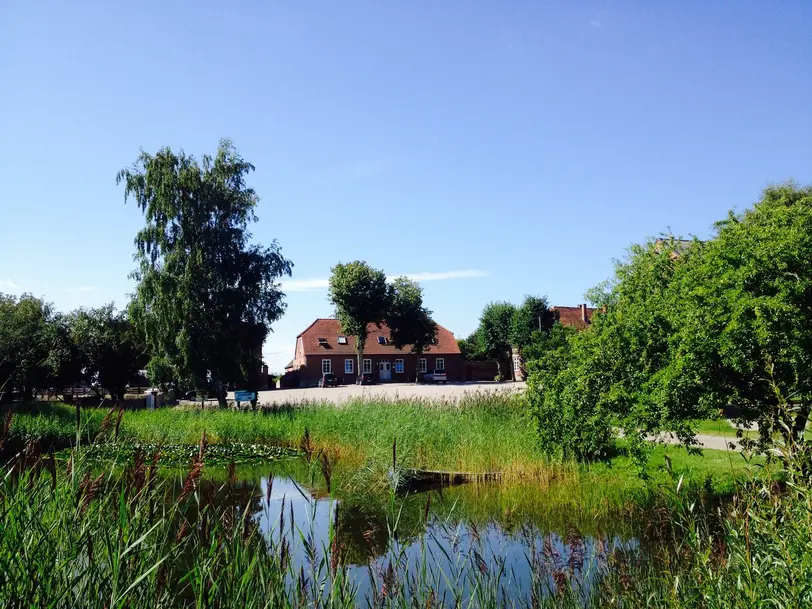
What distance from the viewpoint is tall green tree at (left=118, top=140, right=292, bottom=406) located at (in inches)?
990

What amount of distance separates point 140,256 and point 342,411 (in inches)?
542

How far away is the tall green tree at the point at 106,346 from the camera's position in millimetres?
31922

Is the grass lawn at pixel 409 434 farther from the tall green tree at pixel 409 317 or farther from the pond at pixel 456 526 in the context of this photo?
the tall green tree at pixel 409 317

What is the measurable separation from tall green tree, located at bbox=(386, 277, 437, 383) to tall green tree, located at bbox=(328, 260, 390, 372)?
A: 85 centimetres

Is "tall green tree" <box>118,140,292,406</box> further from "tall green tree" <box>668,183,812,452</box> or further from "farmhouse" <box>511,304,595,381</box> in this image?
"farmhouse" <box>511,304,595,381</box>

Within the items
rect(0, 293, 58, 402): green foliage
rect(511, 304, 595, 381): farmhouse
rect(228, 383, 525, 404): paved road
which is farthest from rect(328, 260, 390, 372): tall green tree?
rect(0, 293, 58, 402): green foliage

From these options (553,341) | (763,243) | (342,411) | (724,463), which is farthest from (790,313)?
(342,411)

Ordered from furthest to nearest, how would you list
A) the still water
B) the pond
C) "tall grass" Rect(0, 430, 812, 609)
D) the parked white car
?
the parked white car → the pond → the still water → "tall grass" Rect(0, 430, 812, 609)

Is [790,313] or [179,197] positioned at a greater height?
[179,197]

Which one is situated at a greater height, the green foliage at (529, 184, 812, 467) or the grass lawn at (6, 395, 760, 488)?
the green foliage at (529, 184, 812, 467)

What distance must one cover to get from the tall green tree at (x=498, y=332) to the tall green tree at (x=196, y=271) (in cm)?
3309

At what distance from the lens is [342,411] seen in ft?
56.7

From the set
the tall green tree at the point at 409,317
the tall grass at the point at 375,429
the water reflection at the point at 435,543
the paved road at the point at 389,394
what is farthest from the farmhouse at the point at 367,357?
the water reflection at the point at 435,543

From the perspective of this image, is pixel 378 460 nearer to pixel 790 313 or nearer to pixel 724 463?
pixel 724 463
